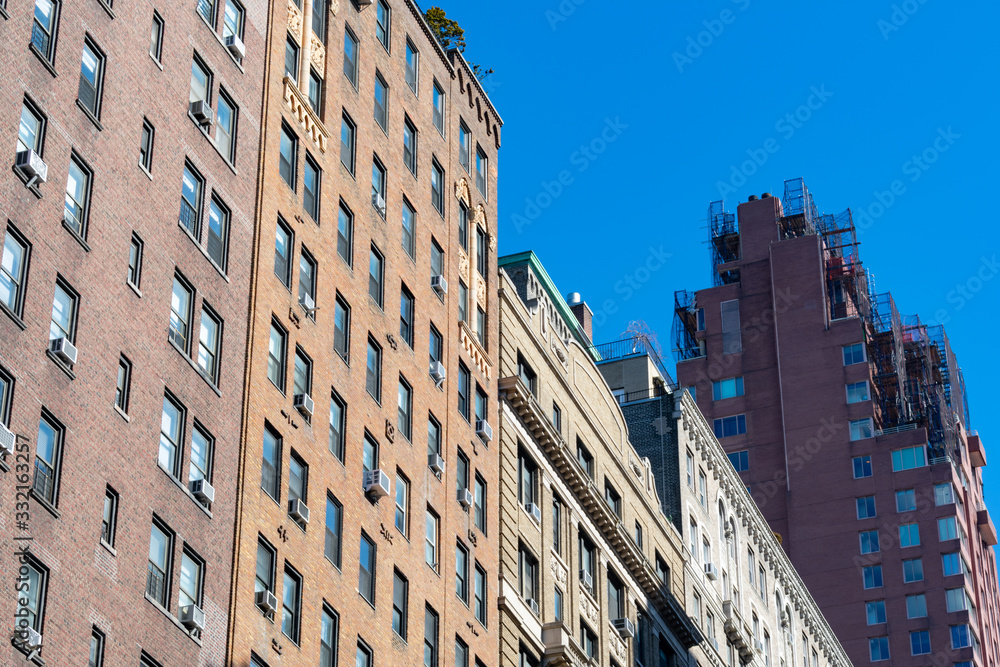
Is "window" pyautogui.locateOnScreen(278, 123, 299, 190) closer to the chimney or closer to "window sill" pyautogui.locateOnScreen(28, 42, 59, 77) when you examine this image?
"window sill" pyautogui.locateOnScreen(28, 42, 59, 77)

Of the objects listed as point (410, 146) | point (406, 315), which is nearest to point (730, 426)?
point (410, 146)

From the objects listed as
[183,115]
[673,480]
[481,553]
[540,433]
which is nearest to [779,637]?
[673,480]

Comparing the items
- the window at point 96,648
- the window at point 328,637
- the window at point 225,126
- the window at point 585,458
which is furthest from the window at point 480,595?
the window at point 96,648

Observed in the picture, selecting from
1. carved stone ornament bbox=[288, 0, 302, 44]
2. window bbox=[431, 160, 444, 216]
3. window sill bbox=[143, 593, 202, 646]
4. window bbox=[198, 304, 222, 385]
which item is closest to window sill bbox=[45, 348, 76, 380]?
window sill bbox=[143, 593, 202, 646]

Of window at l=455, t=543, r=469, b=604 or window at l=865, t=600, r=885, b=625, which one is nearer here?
window at l=455, t=543, r=469, b=604

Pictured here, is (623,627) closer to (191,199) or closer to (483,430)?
(483,430)

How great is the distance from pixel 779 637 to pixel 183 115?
183 feet

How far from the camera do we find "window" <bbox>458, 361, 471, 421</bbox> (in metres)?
56.3

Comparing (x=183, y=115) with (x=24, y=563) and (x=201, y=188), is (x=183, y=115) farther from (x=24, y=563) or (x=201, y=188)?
(x=24, y=563)

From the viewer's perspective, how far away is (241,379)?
42.4 meters

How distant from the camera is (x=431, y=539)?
5144cm

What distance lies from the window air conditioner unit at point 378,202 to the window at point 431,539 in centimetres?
914

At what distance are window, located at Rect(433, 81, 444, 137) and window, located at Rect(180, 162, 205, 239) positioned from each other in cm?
1782

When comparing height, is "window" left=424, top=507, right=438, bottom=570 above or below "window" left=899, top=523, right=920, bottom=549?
below
